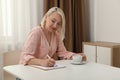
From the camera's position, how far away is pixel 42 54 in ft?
7.65

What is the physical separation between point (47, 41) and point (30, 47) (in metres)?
0.25

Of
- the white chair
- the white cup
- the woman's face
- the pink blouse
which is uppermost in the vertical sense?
the woman's face

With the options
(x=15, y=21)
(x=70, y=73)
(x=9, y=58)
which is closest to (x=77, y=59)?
(x=70, y=73)

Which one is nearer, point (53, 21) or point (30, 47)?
point (30, 47)

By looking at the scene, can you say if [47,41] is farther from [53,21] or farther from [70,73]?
[70,73]

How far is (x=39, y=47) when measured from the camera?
7.64 ft

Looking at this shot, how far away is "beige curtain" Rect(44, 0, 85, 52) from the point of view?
13.0 feet

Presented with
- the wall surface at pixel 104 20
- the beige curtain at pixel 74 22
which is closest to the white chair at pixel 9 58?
the beige curtain at pixel 74 22

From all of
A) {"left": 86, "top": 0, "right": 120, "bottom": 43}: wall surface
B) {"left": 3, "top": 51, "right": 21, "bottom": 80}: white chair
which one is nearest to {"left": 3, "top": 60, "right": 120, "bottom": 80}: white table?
{"left": 3, "top": 51, "right": 21, "bottom": 80}: white chair

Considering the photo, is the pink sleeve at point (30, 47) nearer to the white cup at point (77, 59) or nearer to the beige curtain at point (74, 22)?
the white cup at point (77, 59)

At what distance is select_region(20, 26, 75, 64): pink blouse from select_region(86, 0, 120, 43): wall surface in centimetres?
145

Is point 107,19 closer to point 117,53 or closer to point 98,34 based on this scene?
point 98,34

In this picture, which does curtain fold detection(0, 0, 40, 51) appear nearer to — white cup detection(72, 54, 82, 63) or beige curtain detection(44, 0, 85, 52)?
beige curtain detection(44, 0, 85, 52)

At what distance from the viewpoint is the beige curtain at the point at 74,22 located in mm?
3947
